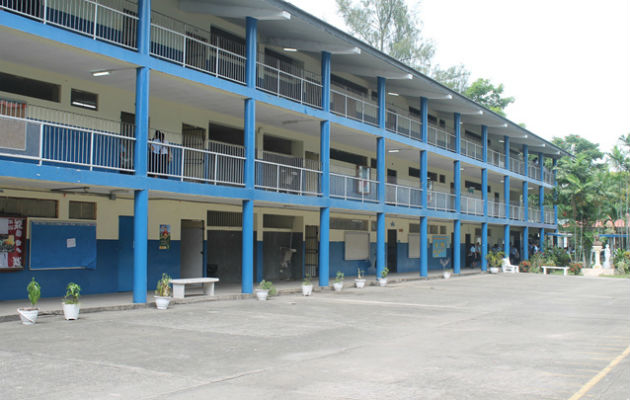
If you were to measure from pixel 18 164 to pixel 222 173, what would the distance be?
7.21 meters

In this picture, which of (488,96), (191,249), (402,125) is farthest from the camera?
(488,96)

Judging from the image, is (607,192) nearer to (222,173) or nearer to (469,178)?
(469,178)

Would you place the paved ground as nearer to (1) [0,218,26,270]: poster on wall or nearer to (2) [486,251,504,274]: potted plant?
(1) [0,218,26,270]: poster on wall

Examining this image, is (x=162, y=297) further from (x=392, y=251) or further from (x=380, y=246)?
(x=392, y=251)

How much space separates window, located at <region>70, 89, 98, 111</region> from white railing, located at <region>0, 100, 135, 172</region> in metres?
0.41

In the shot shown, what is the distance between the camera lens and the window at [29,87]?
15430mm

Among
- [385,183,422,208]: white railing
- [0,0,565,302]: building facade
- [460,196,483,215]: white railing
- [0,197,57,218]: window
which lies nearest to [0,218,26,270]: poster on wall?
[0,0,565,302]: building facade

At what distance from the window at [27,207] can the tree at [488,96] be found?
41.5 m

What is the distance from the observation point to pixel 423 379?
7742 mm

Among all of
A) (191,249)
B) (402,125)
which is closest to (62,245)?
(191,249)

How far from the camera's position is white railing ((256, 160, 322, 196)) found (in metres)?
20.2

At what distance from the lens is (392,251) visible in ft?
107

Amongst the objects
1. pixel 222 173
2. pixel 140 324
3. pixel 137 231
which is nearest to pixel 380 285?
pixel 222 173

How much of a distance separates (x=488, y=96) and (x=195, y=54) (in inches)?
1575
